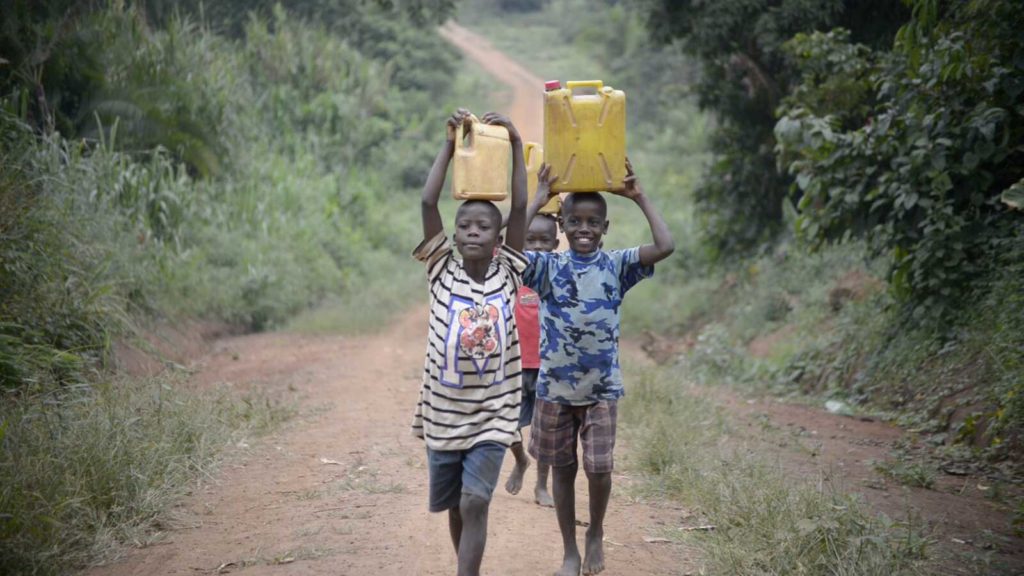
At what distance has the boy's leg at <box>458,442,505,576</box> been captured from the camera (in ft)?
12.0

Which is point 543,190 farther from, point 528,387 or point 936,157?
point 936,157

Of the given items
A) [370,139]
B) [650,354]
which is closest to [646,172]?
[370,139]

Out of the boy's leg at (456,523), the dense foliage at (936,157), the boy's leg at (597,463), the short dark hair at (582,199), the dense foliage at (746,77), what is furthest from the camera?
the dense foliage at (746,77)

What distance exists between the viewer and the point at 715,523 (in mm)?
4816

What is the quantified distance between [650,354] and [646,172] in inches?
527

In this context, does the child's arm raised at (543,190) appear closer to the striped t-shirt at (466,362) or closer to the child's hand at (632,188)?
the child's hand at (632,188)

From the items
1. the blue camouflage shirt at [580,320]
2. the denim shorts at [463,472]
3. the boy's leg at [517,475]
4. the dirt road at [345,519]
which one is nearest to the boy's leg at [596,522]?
the dirt road at [345,519]

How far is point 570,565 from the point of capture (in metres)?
4.19

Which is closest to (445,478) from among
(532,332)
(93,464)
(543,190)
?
(543,190)

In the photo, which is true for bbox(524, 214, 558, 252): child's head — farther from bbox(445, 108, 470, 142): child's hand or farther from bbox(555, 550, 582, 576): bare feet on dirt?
bbox(555, 550, 582, 576): bare feet on dirt

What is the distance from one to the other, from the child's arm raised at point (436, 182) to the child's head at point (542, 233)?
1.41 metres

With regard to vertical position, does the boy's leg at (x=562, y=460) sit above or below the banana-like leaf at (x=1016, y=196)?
below

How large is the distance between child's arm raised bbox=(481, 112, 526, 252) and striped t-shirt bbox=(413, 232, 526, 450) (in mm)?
192

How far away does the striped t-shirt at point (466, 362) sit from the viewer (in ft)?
12.1
